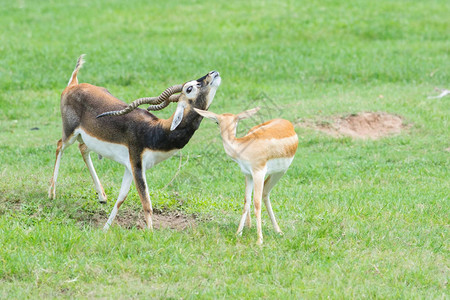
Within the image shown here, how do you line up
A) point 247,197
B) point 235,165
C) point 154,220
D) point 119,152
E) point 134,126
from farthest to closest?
point 235,165 → point 154,220 → point 119,152 → point 134,126 → point 247,197

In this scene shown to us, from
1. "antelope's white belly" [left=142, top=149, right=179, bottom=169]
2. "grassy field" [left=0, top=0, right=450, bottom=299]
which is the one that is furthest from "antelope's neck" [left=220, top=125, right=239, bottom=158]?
"grassy field" [left=0, top=0, right=450, bottom=299]

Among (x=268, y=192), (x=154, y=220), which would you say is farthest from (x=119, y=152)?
(x=268, y=192)

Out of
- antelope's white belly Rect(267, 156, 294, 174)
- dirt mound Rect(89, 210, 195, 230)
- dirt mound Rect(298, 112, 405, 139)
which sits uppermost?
antelope's white belly Rect(267, 156, 294, 174)

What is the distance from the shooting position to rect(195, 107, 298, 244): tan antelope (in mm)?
5770

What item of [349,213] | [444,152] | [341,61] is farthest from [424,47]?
[349,213]

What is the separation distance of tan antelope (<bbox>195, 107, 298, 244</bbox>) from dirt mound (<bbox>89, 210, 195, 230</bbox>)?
934mm

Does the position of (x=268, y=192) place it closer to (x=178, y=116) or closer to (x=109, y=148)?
(x=178, y=116)

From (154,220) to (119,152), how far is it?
2.74 feet

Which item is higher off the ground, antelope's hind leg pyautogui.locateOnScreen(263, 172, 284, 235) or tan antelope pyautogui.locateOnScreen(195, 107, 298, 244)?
tan antelope pyautogui.locateOnScreen(195, 107, 298, 244)

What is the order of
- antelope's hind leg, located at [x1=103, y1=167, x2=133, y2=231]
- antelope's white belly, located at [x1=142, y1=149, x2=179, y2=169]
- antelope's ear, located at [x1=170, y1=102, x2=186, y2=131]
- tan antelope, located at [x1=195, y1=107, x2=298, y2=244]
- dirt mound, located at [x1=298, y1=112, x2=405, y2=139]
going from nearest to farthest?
1. tan antelope, located at [x1=195, y1=107, x2=298, y2=244]
2. antelope's ear, located at [x1=170, y1=102, x2=186, y2=131]
3. antelope's white belly, located at [x1=142, y1=149, x2=179, y2=169]
4. antelope's hind leg, located at [x1=103, y1=167, x2=133, y2=231]
5. dirt mound, located at [x1=298, y1=112, x2=405, y2=139]

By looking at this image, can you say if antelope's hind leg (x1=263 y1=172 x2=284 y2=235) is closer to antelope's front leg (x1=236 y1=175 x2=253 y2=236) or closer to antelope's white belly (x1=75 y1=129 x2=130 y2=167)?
antelope's front leg (x1=236 y1=175 x2=253 y2=236)

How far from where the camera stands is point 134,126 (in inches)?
249

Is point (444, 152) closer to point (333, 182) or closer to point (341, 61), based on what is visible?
point (333, 182)

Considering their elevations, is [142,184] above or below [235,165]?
above
